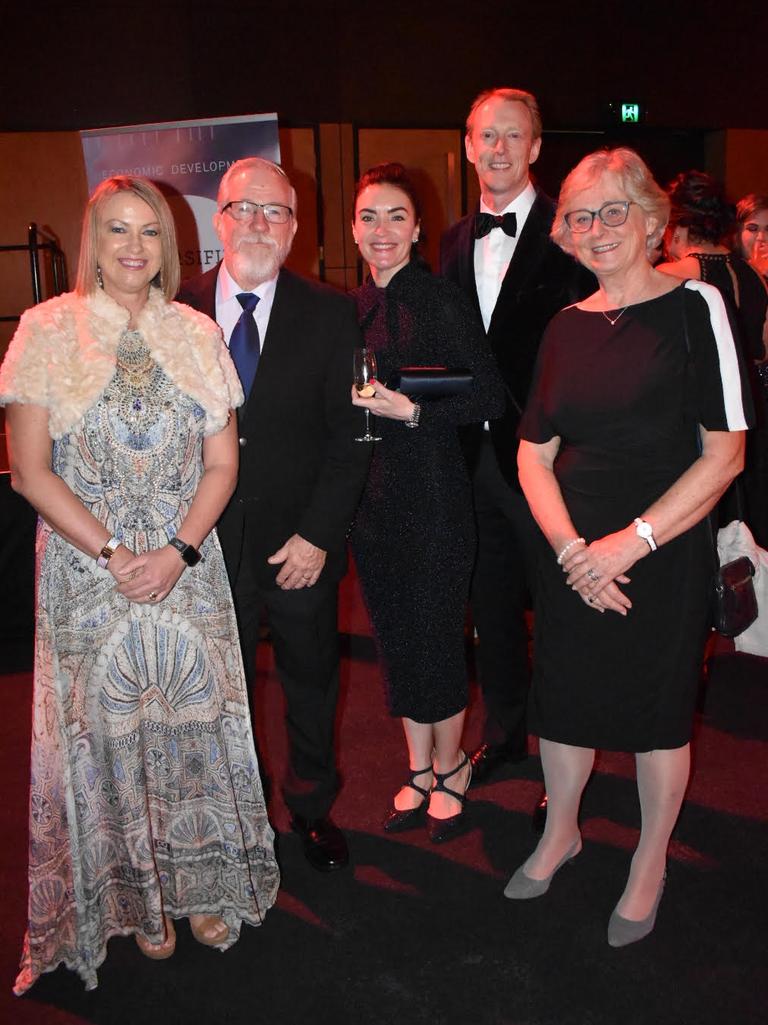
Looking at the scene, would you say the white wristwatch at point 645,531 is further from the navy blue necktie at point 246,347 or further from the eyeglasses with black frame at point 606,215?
the navy blue necktie at point 246,347

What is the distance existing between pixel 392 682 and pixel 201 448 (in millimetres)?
960

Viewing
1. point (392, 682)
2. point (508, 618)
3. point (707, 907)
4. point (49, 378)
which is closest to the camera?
point (49, 378)

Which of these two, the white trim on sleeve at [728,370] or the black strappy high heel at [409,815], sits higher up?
the white trim on sleeve at [728,370]

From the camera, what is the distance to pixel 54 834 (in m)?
2.01

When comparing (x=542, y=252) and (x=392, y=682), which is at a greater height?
(x=542, y=252)

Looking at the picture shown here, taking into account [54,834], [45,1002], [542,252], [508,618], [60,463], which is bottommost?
[45,1002]

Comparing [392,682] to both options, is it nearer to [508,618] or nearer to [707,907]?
[508,618]

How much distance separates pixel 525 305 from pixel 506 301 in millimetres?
59

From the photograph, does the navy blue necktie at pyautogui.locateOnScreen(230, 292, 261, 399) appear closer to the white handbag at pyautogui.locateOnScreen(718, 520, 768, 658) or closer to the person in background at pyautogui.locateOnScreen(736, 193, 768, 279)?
the white handbag at pyautogui.locateOnScreen(718, 520, 768, 658)

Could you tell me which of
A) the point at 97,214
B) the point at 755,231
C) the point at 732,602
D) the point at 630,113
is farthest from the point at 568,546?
the point at 630,113

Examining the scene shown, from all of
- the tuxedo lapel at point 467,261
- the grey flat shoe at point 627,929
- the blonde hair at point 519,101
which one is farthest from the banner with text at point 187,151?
the grey flat shoe at point 627,929

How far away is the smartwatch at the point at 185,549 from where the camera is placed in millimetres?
1981

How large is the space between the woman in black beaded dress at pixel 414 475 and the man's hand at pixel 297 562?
24cm

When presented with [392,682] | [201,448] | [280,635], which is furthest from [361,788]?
[201,448]
